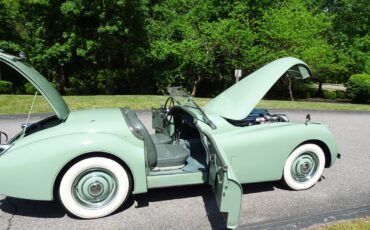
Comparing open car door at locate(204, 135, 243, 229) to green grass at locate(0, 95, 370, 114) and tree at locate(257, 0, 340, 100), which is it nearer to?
green grass at locate(0, 95, 370, 114)

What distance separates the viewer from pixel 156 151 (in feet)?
14.0

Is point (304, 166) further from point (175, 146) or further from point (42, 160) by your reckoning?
point (42, 160)

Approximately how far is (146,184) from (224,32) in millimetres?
17234

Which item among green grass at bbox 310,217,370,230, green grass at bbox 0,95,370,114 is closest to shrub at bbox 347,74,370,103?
Answer: green grass at bbox 0,95,370,114

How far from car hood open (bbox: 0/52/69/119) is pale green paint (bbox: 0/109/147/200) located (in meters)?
0.29

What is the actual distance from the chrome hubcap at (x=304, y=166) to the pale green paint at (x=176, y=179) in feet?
4.33

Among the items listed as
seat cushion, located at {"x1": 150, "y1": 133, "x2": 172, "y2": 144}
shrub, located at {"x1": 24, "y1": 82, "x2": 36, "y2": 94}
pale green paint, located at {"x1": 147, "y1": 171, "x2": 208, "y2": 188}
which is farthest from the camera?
shrub, located at {"x1": 24, "y1": 82, "x2": 36, "y2": 94}

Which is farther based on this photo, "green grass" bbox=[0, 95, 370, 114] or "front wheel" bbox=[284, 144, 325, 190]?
"green grass" bbox=[0, 95, 370, 114]

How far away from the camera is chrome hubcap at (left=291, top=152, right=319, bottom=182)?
4.66 meters

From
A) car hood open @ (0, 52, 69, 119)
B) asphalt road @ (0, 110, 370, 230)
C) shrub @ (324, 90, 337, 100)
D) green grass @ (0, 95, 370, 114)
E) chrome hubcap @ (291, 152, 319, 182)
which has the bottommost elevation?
shrub @ (324, 90, 337, 100)

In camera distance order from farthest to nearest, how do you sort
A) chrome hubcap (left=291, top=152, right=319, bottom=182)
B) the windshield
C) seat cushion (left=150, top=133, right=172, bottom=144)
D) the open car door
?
seat cushion (left=150, top=133, right=172, bottom=144), the windshield, chrome hubcap (left=291, top=152, right=319, bottom=182), the open car door

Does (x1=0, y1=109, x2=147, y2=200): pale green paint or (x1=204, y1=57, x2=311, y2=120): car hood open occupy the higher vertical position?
(x1=204, y1=57, x2=311, y2=120): car hood open

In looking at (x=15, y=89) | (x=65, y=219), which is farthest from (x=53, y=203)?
(x=15, y=89)

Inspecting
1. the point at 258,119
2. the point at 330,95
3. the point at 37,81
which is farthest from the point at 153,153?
the point at 330,95
